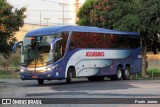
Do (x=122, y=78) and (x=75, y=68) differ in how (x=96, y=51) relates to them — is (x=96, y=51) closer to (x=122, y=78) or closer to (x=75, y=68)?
(x=75, y=68)

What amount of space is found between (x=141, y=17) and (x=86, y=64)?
827 centimetres

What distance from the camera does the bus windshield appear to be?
90.1ft

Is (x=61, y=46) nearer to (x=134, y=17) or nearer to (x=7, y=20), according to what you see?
(x=7, y=20)

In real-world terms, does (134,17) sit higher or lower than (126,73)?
higher

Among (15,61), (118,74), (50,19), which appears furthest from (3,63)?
(50,19)

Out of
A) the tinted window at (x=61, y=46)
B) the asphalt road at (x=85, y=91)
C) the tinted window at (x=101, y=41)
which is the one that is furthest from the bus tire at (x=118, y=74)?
the asphalt road at (x=85, y=91)

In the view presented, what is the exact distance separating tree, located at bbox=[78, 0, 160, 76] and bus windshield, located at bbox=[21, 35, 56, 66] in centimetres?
1078

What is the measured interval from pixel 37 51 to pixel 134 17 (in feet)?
38.6

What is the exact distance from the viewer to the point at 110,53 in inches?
A: 1287

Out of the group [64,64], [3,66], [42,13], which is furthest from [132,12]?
[42,13]

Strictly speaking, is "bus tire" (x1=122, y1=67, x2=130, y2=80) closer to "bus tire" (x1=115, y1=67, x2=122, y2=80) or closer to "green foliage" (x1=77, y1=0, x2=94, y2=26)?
"bus tire" (x1=115, y1=67, x2=122, y2=80)

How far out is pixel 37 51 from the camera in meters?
27.8

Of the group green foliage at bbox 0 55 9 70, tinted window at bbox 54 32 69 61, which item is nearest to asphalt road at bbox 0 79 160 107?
tinted window at bbox 54 32 69 61

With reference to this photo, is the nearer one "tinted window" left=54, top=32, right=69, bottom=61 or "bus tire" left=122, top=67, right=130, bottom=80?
"tinted window" left=54, top=32, right=69, bottom=61
